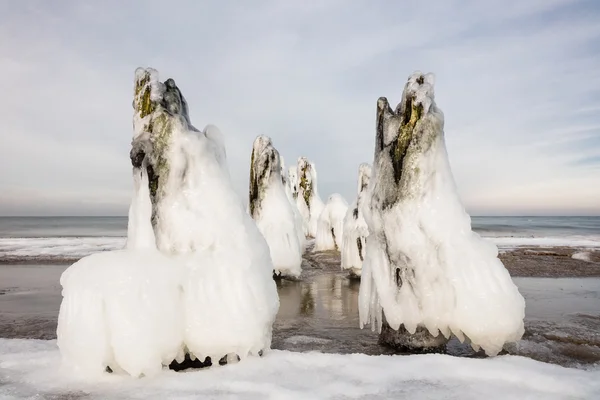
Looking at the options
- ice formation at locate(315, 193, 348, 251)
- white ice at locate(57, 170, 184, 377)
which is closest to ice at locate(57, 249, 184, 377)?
white ice at locate(57, 170, 184, 377)

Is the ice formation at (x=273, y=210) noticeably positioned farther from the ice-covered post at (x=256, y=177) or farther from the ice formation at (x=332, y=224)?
the ice formation at (x=332, y=224)

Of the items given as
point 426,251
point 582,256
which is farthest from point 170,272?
point 582,256

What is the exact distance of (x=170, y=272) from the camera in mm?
4609

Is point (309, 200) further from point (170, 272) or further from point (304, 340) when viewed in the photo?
point (170, 272)

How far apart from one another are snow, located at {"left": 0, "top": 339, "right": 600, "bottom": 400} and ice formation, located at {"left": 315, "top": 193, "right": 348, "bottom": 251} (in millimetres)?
16700

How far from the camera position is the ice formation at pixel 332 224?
70.9 ft

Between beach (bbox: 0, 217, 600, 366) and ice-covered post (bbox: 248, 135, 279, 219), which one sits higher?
ice-covered post (bbox: 248, 135, 279, 219)

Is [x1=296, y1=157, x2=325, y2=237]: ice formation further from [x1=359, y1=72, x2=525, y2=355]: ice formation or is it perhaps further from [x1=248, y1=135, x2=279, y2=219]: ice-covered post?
[x1=359, y1=72, x2=525, y2=355]: ice formation

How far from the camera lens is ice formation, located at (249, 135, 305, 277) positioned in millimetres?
12680

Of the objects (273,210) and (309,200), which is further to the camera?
(309,200)

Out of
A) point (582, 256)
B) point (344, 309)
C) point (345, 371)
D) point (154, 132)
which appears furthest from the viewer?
point (582, 256)

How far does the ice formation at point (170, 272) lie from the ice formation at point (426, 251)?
1637mm

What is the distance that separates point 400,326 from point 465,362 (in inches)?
42.2

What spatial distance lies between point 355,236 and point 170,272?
8950 millimetres
